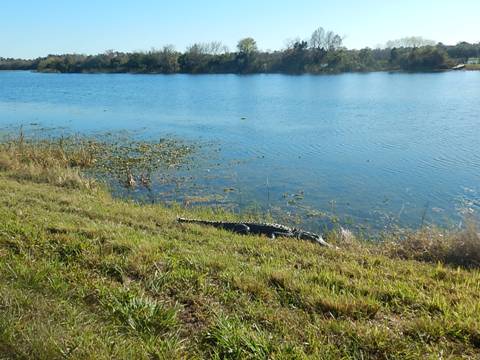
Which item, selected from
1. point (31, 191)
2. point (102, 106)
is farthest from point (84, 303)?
point (102, 106)

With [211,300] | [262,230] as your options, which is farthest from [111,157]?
[211,300]

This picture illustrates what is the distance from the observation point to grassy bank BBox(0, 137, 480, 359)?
3.16 metres

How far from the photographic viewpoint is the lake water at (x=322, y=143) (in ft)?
42.5

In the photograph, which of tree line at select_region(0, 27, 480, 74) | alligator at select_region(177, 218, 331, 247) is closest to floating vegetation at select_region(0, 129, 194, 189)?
alligator at select_region(177, 218, 331, 247)

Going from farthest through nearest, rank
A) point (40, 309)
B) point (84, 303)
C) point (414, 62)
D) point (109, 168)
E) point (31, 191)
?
point (414, 62)
point (109, 168)
point (31, 191)
point (84, 303)
point (40, 309)

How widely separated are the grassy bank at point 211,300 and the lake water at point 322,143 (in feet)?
19.7

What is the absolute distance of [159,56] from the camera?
3962 inches

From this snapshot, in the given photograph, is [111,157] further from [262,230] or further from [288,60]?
[288,60]

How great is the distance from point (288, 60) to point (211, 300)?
96.4 metres

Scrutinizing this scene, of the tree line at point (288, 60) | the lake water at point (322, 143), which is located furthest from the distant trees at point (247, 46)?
the lake water at point (322, 143)

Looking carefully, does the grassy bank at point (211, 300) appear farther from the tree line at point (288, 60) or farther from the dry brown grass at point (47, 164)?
the tree line at point (288, 60)

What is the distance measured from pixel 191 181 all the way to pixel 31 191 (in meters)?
6.00

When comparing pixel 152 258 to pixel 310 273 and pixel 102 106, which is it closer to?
pixel 310 273

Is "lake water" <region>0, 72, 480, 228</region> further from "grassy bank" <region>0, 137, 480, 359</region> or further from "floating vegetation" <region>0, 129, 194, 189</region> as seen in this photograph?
"grassy bank" <region>0, 137, 480, 359</region>
